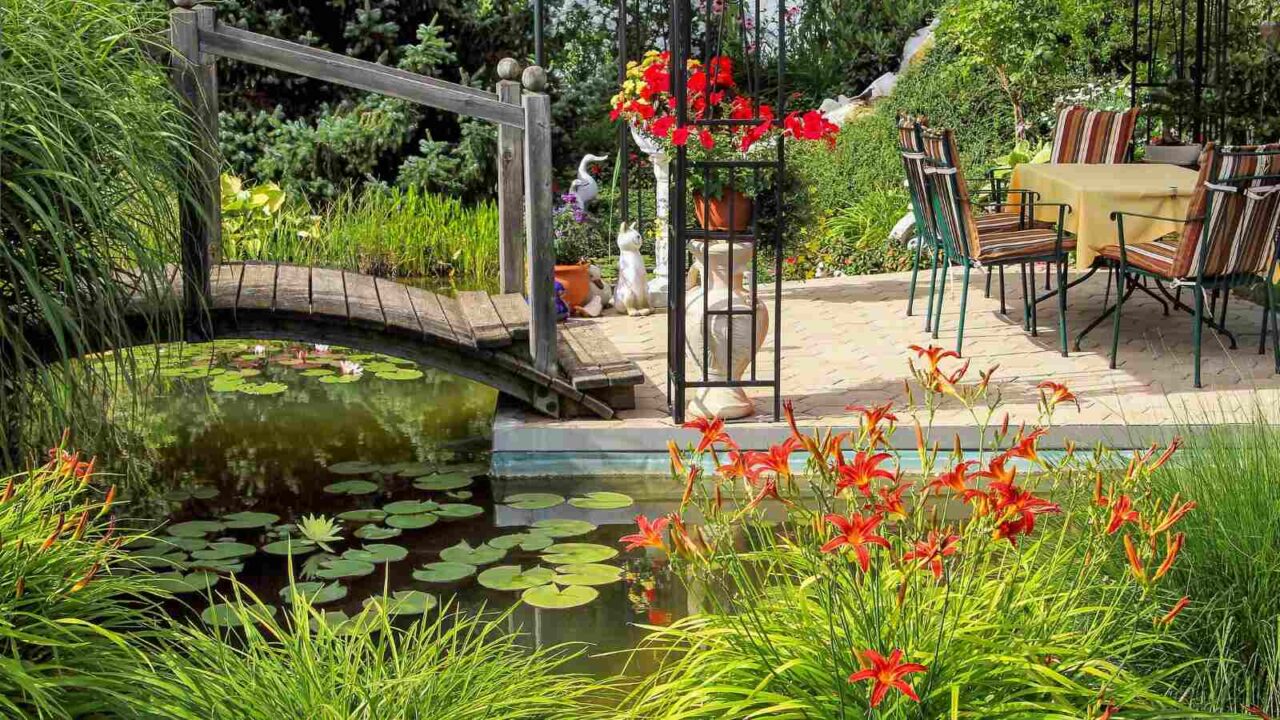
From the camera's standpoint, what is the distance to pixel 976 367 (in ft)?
21.7

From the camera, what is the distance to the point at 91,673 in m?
2.53

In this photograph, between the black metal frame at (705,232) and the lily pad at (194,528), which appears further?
the black metal frame at (705,232)

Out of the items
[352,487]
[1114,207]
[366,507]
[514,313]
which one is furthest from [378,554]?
[1114,207]

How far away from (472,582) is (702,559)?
205 cm

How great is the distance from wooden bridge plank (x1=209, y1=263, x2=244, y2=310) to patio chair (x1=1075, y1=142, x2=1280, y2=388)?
3662mm

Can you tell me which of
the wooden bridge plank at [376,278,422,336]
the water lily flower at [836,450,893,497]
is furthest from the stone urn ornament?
the water lily flower at [836,450,893,497]

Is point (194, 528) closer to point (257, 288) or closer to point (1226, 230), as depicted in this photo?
point (257, 288)

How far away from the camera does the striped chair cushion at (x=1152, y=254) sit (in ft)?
20.7

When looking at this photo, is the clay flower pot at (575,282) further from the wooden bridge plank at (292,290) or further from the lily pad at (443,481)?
the lily pad at (443,481)

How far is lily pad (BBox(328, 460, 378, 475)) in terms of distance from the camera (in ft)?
17.8

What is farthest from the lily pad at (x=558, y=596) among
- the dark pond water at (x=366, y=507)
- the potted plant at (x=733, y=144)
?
the potted plant at (x=733, y=144)

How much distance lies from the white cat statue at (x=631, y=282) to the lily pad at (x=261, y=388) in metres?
2.16

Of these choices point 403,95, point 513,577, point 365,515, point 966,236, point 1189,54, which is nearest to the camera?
point 513,577

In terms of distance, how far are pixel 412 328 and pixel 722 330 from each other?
121 centimetres
